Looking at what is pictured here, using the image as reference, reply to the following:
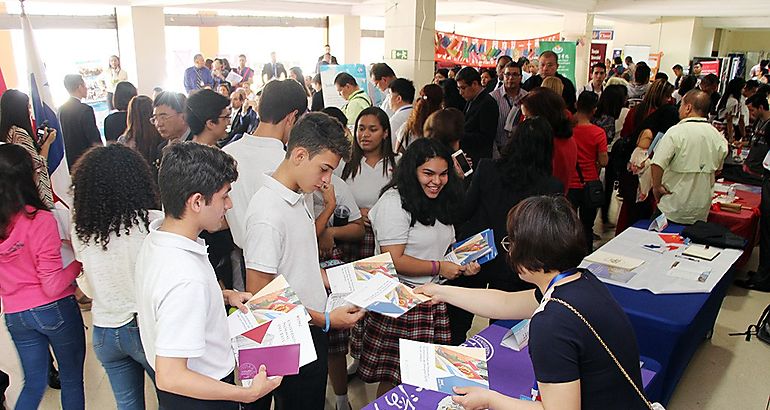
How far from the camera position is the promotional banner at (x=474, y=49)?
888 cm

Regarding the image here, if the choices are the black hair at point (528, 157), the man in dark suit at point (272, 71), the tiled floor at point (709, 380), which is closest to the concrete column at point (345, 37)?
the man in dark suit at point (272, 71)

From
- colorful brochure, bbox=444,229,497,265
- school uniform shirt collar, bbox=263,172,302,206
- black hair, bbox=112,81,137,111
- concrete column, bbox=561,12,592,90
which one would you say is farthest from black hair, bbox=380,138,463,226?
concrete column, bbox=561,12,592,90

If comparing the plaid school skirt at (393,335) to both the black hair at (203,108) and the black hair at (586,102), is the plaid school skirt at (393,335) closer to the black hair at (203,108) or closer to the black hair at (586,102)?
the black hair at (203,108)

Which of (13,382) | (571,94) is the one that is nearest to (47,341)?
(13,382)

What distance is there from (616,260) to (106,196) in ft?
8.22

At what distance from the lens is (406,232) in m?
2.38

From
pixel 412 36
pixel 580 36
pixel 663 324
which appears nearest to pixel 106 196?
pixel 663 324

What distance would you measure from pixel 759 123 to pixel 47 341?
6909mm

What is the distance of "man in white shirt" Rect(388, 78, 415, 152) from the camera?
15.0 ft

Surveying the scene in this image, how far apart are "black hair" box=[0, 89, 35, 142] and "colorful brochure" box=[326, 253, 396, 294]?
254cm

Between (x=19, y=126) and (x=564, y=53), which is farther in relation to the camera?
(x=564, y=53)

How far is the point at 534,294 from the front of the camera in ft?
6.04

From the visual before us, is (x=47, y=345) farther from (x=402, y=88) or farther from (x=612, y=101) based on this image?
(x=612, y=101)

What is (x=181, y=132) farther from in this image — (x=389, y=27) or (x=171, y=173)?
(x=389, y=27)
